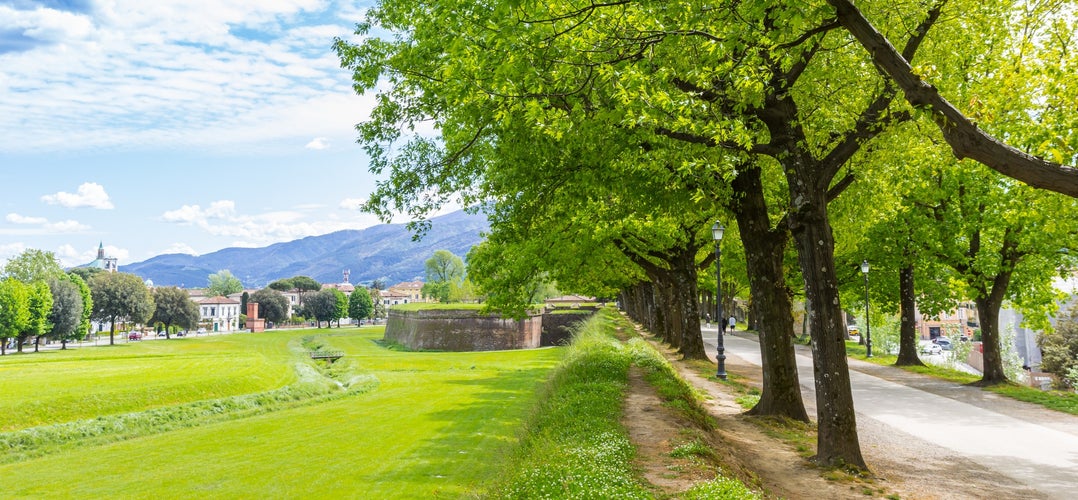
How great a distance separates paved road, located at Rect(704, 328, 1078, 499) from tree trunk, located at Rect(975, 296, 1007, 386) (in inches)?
42.3

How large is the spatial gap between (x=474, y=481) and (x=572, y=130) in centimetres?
729

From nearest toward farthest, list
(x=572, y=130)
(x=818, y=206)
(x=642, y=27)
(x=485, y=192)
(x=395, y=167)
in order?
(x=642, y=27) → (x=818, y=206) → (x=572, y=130) → (x=395, y=167) → (x=485, y=192)

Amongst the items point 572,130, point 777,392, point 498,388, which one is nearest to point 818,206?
point 572,130

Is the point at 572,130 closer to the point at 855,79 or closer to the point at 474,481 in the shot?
the point at 855,79

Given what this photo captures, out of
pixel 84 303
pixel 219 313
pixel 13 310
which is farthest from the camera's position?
pixel 219 313

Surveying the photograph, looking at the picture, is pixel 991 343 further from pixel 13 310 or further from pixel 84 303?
pixel 84 303

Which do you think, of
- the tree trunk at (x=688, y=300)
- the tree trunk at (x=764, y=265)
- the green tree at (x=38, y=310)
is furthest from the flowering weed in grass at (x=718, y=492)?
the green tree at (x=38, y=310)

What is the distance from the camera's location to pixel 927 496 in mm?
9250

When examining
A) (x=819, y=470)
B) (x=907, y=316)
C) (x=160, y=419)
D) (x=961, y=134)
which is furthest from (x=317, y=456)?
(x=907, y=316)

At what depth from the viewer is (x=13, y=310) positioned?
6831cm

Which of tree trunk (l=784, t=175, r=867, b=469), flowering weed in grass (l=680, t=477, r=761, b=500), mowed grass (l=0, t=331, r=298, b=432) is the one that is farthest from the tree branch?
mowed grass (l=0, t=331, r=298, b=432)

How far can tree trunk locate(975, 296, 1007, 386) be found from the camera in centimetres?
2145

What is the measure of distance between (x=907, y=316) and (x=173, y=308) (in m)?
104

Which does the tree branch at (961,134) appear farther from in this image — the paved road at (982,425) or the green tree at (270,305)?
the green tree at (270,305)
